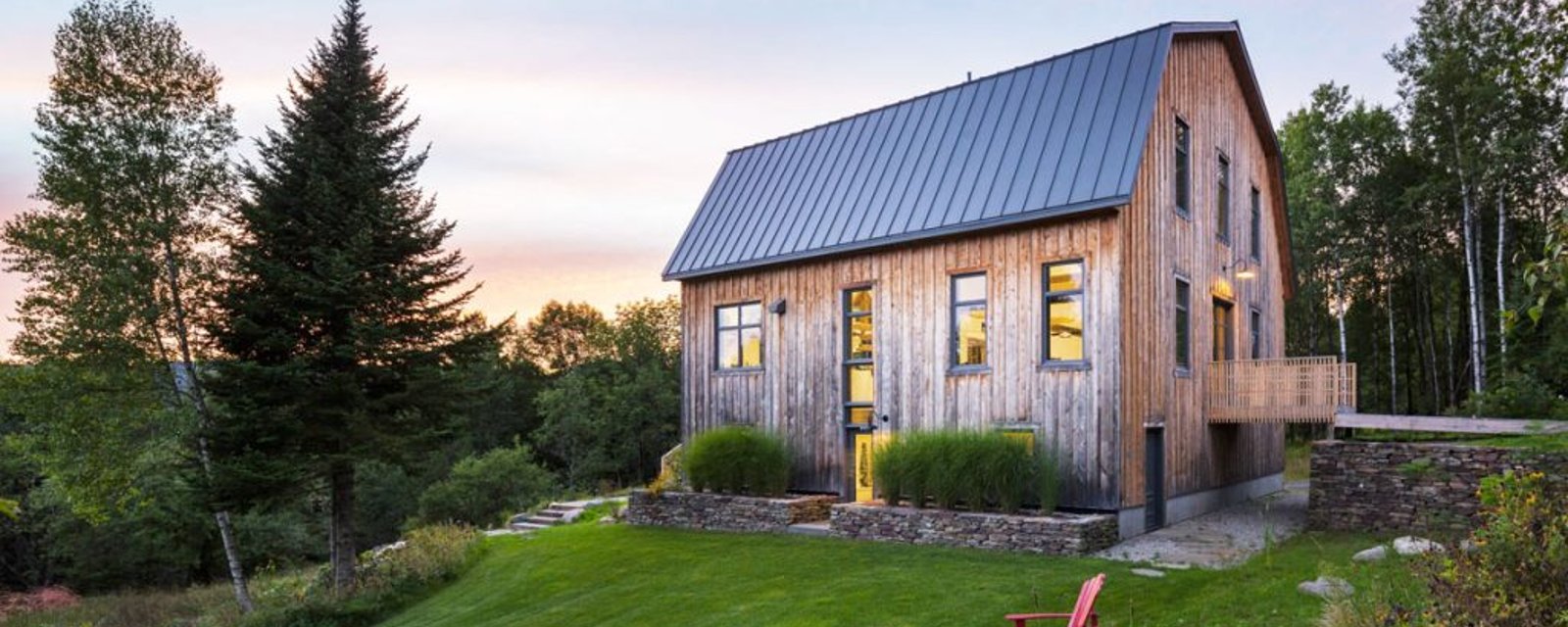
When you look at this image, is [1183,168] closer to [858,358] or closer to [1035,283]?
[1035,283]

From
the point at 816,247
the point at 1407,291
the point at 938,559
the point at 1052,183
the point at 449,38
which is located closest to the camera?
the point at 938,559

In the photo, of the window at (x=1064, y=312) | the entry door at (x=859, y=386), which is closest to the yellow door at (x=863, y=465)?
the entry door at (x=859, y=386)

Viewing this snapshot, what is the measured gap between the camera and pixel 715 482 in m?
15.1

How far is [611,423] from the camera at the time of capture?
1447 inches

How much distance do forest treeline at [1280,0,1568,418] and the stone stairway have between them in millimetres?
16661

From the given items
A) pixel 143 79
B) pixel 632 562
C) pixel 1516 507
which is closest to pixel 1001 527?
pixel 632 562

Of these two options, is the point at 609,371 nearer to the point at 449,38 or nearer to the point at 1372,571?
the point at 449,38

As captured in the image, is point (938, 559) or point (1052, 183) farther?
point (1052, 183)

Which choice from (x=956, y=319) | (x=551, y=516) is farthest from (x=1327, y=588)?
(x=551, y=516)

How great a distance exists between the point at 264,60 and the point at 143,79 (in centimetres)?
199

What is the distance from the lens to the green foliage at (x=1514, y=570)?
4160 mm

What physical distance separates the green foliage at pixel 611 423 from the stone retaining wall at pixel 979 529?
23756mm

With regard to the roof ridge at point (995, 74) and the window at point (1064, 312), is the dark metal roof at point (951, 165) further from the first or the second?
the window at point (1064, 312)

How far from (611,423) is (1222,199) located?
85.1ft
